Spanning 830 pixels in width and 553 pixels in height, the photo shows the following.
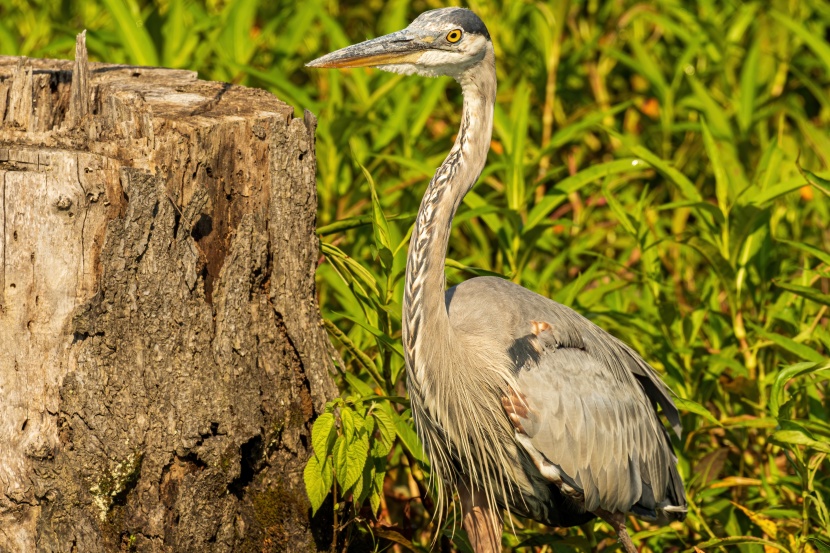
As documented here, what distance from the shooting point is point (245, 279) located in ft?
8.98

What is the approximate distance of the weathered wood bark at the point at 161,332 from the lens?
2.54 m

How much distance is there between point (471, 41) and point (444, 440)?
121 cm

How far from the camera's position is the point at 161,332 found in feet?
8.59

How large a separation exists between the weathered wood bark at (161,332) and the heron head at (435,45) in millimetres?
302

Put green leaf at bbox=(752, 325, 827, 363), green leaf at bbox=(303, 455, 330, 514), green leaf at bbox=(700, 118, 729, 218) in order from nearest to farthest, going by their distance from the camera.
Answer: green leaf at bbox=(303, 455, 330, 514)
green leaf at bbox=(752, 325, 827, 363)
green leaf at bbox=(700, 118, 729, 218)

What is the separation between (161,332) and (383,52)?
100cm

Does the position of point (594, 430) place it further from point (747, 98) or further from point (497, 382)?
point (747, 98)

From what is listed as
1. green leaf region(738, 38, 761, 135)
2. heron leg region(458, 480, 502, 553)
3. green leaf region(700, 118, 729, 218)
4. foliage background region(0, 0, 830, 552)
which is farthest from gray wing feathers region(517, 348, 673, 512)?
green leaf region(738, 38, 761, 135)

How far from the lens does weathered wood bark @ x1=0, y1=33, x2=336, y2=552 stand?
99.8 inches

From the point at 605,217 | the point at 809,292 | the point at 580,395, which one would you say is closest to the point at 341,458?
the point at 580,395

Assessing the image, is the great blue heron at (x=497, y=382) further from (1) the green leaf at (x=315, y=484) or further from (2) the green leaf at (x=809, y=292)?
(2) the green leaf at (x=809, y=292)

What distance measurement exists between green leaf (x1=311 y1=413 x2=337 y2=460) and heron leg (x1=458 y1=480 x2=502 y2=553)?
2.29 feet

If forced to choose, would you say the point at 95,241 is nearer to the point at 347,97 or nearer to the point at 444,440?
the point at 444,440

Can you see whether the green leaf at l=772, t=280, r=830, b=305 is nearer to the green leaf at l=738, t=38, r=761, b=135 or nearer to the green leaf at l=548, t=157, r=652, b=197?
the green leaf at l=548, t=157, r=652, b=197
